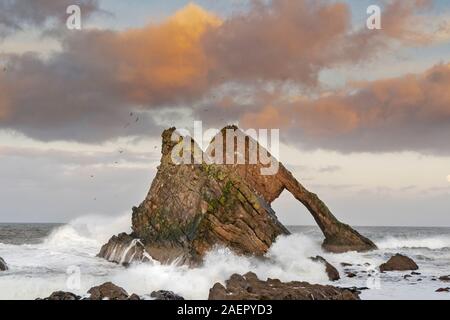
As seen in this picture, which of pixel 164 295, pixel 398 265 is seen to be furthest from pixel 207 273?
pixel 398 265

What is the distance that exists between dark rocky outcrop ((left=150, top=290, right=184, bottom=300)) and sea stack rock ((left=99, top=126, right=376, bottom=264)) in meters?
8.29

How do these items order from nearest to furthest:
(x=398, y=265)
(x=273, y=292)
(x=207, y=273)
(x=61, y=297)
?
(x=273, y=292), (x=61, y=297), (x=207, y=273), (x=398, y=265)

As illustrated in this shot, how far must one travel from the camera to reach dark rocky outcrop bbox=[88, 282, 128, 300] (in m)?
26.5

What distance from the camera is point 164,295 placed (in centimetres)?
2828

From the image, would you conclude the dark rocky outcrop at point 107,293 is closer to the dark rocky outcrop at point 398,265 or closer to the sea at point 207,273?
the sea at point 207,273

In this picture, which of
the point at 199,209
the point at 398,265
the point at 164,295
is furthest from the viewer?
the point at 398,265

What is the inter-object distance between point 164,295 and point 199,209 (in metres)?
11.5

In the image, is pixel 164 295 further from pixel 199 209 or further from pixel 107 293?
pixel 199 209

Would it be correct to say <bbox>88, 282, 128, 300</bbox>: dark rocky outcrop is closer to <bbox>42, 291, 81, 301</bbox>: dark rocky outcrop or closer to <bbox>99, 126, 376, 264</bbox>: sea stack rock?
<bbox>42, 291, 81, 301</bbox>: dark rocky outcrop

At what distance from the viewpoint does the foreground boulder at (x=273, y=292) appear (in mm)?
25078
